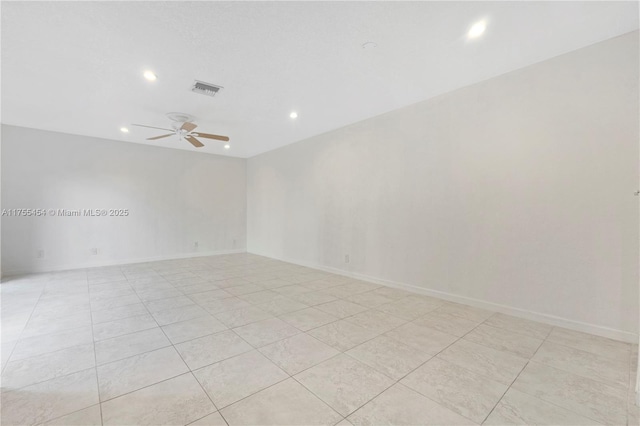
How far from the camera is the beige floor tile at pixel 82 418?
1.40 meters

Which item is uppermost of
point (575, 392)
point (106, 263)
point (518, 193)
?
point (518, 193)

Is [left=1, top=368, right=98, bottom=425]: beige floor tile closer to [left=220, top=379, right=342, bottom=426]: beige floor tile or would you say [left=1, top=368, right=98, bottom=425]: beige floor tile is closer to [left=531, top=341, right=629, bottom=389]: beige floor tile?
[left=220, top=379, right=342, bottom=426]: beige floor tile

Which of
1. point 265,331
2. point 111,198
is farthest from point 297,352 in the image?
point 111,198

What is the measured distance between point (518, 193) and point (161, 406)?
3.64 meters

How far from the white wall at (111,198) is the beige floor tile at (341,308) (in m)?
4.89

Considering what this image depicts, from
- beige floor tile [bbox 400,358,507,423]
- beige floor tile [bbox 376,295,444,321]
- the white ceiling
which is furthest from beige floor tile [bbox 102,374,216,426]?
the white ceiling

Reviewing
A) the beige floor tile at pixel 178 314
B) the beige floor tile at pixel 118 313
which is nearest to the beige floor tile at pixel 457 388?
the beige floor tile at pixel 178 314

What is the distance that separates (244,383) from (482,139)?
136 inches

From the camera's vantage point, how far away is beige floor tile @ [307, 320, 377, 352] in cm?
230

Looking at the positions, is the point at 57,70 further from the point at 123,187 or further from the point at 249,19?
the point at 123,187

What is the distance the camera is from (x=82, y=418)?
143 cm

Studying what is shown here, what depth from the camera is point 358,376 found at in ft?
6.03

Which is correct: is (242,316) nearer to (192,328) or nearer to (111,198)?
(192,328)

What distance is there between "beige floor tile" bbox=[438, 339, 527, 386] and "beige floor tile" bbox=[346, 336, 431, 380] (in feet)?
0.76
